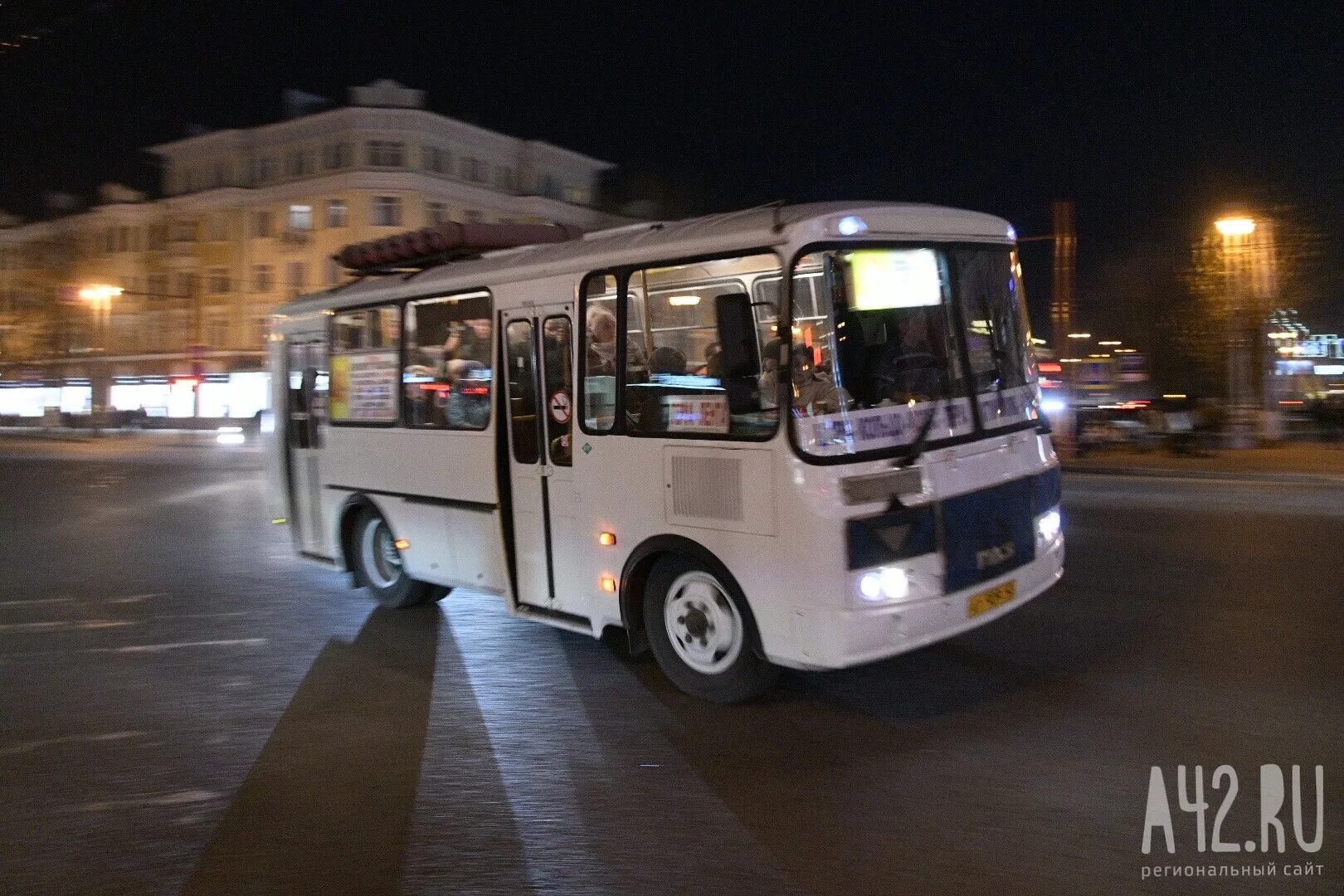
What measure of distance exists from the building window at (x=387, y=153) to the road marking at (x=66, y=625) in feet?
162

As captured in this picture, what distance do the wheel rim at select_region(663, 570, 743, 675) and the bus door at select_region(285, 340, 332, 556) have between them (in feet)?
15.6

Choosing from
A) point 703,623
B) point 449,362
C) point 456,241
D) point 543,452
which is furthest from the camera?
point 456,241

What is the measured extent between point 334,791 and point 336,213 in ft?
180

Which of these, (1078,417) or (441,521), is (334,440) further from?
(1078,417)

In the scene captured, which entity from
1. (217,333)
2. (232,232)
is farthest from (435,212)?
(217,333)

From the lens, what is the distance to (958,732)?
5.59 meters

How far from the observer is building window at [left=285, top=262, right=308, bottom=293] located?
5656 cm

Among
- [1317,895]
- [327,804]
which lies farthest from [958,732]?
[327,804]

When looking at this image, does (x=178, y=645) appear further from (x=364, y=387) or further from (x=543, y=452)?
(x=543, y=452)

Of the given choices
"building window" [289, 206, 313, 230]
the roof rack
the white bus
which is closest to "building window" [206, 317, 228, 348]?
"building window" [289, 206, 313, 230]

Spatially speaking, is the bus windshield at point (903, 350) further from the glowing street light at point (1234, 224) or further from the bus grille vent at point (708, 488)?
the glowing street light at point (1234, 224)

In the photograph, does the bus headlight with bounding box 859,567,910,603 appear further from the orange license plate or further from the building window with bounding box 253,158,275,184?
the building window with bounding box 253,158,275,184

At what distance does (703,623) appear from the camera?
6168mm

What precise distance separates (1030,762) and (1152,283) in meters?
38.1
